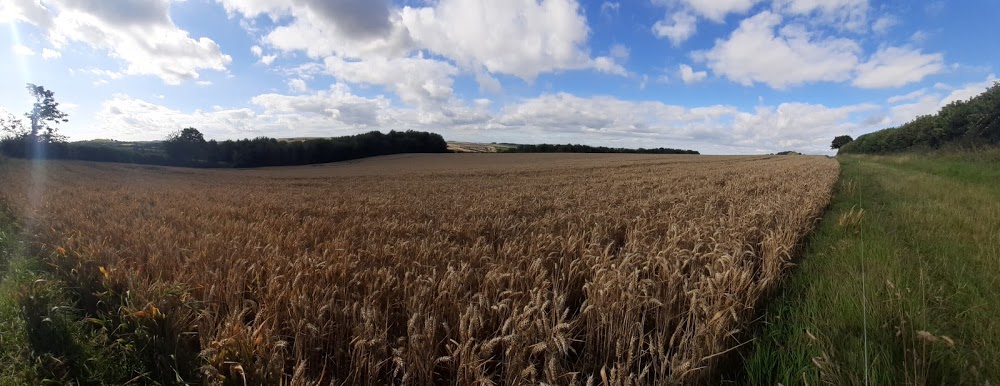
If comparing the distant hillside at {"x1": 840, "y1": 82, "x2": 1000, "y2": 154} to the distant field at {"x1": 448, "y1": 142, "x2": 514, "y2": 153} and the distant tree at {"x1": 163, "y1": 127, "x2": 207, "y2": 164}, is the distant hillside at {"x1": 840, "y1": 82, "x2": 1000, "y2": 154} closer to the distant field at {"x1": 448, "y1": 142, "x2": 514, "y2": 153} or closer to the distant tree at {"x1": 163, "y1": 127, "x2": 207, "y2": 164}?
the distant field at {"x1": 448, "y1": 142, "x2": 514, "y2": 153}

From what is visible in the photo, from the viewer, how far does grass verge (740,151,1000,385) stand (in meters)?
2.19

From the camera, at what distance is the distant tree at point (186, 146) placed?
235 ft

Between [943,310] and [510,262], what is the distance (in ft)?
10.8

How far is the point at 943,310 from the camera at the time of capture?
3.10m

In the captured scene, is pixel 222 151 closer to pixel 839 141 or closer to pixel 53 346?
pixel 53 346

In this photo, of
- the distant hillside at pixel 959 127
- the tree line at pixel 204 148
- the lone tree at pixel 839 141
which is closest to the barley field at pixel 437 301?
the distant hillside at pixel 959 127

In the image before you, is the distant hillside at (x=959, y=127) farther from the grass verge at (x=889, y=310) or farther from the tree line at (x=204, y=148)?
the tree line at (x=204, y=148)

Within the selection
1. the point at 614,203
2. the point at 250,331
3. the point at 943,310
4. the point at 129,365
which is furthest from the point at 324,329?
the point at 614,203

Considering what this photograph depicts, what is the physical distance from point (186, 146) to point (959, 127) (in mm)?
106834

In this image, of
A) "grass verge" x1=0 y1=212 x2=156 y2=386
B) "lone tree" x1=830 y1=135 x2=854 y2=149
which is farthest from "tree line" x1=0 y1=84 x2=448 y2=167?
"lone tree" x1=830 y1=135 x2=854 y2=149

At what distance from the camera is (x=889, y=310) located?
2.76m

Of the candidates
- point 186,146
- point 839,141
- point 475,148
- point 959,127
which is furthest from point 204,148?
point 839,141

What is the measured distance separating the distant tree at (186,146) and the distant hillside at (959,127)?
9650 centimetres

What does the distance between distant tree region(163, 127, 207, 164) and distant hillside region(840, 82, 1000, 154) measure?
96.5 meters
